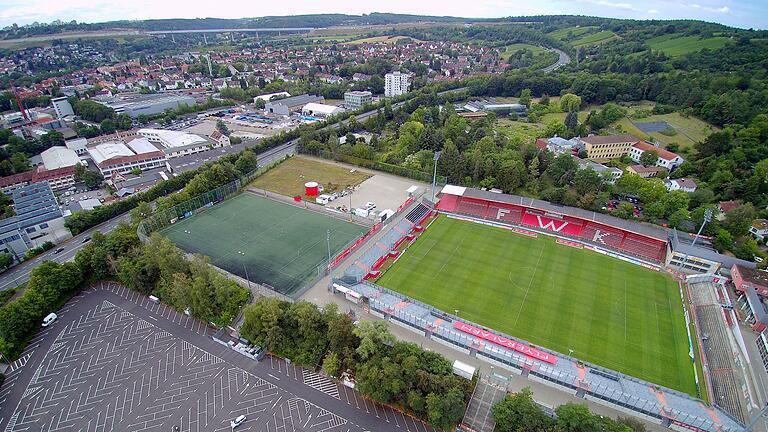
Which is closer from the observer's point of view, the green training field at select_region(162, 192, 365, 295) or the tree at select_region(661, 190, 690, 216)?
the green training field at select_region(162, 192, 365, 295)

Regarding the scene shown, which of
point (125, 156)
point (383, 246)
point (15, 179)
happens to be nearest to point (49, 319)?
point (383, 246)

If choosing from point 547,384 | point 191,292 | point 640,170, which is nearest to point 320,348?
point 191,292

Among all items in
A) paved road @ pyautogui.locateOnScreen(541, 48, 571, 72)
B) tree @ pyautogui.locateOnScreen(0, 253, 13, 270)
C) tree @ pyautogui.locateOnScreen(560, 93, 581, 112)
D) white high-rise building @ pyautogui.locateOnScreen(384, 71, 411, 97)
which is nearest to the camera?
tree @ pyautogui.locateOnScreen(0, 253, 13, 270)

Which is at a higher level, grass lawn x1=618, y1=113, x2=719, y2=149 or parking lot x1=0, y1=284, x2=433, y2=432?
grass lawn x1=618, y1=113, x2=719, y2=149

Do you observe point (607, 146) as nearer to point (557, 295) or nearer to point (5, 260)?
point (557, 295)

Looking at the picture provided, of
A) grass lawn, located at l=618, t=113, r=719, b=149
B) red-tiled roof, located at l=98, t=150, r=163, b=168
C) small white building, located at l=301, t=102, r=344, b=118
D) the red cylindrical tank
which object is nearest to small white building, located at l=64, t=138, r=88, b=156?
red-tiled roof, located at l=98, t=150, r=163, b=168

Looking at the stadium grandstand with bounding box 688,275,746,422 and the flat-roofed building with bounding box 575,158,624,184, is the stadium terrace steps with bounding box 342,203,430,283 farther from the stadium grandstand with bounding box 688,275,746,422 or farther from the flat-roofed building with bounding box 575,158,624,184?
the stadium grandstand with bounding box 688,275,746,422

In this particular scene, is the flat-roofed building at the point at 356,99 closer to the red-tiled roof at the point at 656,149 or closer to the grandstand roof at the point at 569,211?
the grandstand roof at the point at 569,211
